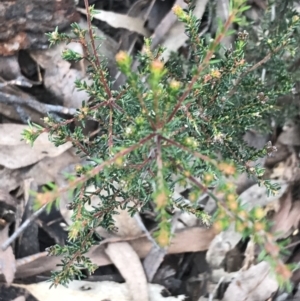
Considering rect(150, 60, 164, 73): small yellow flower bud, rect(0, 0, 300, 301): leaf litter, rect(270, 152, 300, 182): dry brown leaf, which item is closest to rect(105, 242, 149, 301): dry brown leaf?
rect(0, 0, 300, 301): leaf litter

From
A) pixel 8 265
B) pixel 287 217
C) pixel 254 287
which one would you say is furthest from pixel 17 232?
pixel 287 217

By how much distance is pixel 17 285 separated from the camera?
60.8 inches

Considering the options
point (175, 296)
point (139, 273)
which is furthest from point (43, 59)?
point (175, 296)

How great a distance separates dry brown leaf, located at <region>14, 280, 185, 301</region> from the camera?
1.52m

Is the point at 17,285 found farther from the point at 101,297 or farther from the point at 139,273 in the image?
the point at 139,273

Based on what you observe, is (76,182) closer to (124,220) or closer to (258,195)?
(124,220)

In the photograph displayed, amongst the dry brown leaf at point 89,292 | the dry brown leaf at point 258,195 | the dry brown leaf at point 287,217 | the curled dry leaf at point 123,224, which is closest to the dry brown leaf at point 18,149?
the curled dry leaf at point 123,224

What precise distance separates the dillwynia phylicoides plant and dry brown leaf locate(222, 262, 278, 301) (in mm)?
432

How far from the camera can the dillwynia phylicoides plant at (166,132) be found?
877 mm

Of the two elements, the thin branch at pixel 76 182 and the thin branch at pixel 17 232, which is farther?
the thin branch at pixel 17 232

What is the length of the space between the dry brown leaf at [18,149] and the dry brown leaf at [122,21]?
1.55 ft

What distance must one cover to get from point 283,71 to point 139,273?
2.61 ft

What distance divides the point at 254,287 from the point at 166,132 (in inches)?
33.0

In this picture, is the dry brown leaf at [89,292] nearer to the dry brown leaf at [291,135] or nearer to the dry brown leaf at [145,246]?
the dry brown leaf at [145,246]
